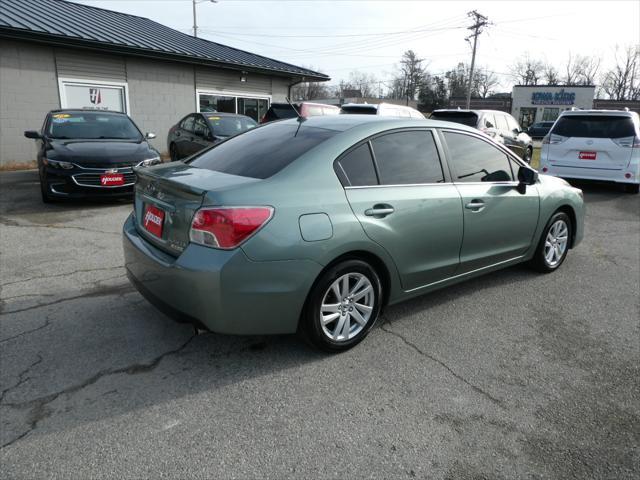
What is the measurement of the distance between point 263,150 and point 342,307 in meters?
1.26

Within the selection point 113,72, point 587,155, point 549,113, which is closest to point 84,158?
point 113,72

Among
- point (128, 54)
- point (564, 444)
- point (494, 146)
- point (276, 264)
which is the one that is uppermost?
point (128, 54)

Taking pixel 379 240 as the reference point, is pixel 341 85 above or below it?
above

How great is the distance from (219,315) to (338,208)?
39.3 inches

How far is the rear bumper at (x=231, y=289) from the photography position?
2.74 metres

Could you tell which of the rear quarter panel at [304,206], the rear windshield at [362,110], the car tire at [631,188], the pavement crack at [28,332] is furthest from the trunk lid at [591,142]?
the pavement crack at [28,332]

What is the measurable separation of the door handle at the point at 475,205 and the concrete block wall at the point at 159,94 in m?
13.3

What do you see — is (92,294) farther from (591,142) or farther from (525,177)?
(591,142)

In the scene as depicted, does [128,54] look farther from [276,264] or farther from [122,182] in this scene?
[276,264]

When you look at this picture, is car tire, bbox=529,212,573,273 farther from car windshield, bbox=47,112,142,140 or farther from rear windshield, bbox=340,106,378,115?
car windshield, bbox=47,112,142,140

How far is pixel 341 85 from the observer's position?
86.9 meters

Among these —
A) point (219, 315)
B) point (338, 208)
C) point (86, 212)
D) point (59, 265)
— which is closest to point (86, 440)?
point (219, 315)

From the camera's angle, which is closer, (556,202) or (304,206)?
(304,206)

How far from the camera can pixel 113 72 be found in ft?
46.5
